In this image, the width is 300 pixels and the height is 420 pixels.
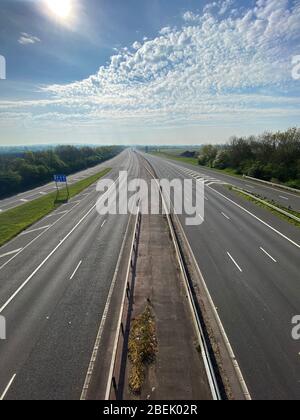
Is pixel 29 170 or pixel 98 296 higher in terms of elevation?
pixel 29 170

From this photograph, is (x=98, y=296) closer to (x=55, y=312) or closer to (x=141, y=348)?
(x=55, y=312)

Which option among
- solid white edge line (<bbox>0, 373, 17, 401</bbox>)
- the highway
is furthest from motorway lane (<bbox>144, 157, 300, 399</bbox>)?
solid white edge line (<bbox>0, 373, 17, 401</bbox>)

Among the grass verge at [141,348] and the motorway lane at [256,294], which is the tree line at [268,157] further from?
the grass verge at [141,348]

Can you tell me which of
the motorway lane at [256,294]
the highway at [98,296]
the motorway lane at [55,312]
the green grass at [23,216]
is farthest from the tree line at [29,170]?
the motorway lane at [256,294]

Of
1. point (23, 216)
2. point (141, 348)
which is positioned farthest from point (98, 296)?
point (23, 216)

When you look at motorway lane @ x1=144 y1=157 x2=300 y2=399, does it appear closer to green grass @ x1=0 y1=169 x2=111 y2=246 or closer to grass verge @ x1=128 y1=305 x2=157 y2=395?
grass verge @ x1=128 y1=305 x2=157 y2=395
